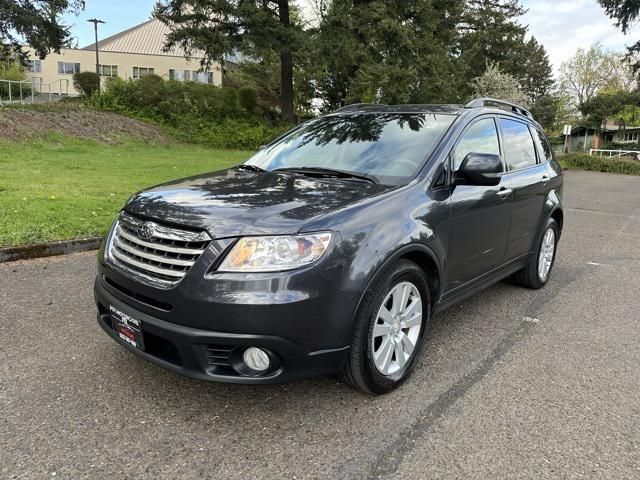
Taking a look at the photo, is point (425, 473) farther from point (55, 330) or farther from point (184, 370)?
point (55, 330)

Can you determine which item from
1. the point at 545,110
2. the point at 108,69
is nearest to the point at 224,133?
the point at 545,110

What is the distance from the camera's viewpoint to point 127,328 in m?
2.82

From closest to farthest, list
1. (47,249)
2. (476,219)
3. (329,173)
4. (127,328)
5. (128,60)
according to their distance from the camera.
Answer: (127,328), (329,173), (476,219), (47,249), (128,60)

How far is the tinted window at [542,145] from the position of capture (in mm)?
5215

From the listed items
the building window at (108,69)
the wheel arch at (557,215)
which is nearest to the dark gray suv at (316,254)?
the wheel arch at (557,215)

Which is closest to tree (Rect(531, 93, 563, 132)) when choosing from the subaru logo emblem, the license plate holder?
the subaru logo emblem

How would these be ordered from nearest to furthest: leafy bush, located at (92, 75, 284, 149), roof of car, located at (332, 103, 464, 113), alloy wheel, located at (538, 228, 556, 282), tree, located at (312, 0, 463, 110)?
roof of car, located at (332, 103, 464, 113) → alloy wheel, located at (538, 228, 556, 282) → tree, located at (312, 0, 463, 110) → leafy bush, located at (92, 75, 284, 149)

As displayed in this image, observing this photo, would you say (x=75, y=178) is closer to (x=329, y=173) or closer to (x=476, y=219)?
(x=329, y=173)

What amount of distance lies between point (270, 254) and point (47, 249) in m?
4.27

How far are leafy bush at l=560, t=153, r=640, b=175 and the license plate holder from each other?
2931 cm

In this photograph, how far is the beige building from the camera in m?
55.2

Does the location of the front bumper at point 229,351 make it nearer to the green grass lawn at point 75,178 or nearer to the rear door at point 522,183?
the rear door at point 522,183

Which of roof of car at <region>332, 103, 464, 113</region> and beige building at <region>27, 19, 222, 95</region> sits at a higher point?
beige building at <region>27, 19, 222, 95</region>

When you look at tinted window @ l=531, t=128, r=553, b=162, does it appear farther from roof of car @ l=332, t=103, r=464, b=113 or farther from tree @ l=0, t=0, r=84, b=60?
tree @ l=0, t=0, r=84, b=60
